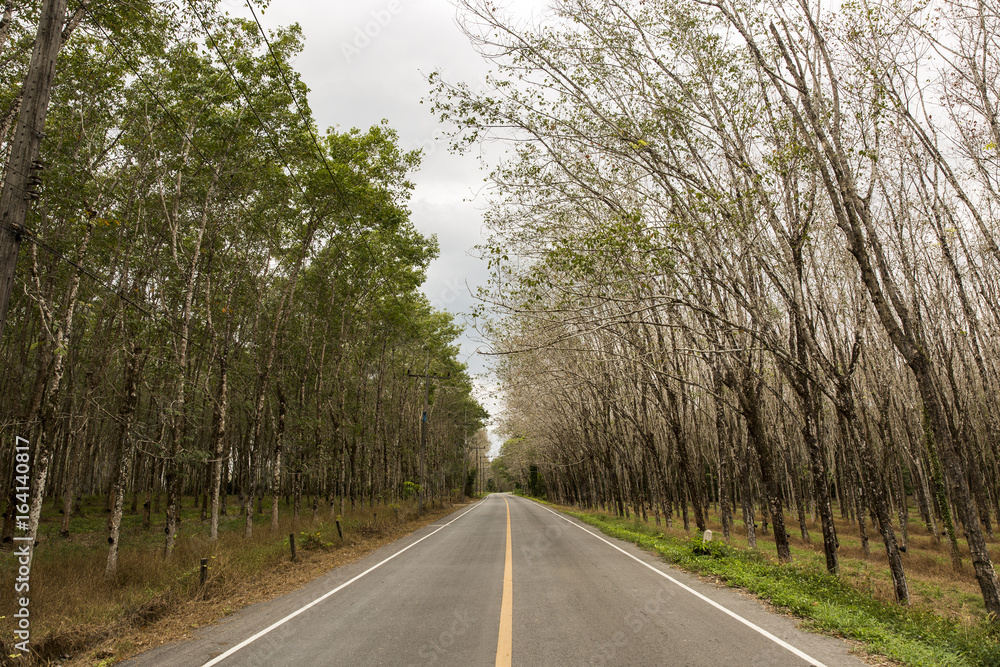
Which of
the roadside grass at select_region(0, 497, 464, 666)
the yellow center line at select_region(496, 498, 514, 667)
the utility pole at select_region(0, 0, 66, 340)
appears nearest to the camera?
the yellow center line at select_region(496, 498, 514, 667)

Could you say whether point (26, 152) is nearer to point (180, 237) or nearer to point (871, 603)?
point (180, 237)

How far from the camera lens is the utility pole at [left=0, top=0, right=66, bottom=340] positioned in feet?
18.1

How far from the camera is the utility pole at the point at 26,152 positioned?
550cm

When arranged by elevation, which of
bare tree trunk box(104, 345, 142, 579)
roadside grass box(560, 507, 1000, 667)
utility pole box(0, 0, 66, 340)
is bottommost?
roadside grass box(560, 507, 1000, 667)

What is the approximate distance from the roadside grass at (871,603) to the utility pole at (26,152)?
34.9 feet

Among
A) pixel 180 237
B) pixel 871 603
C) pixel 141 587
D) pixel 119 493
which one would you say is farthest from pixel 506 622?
pixel 180 237

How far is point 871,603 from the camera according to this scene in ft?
24.8

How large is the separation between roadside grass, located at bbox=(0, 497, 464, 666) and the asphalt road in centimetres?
77

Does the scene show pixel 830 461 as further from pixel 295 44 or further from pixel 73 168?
pixel 73 168

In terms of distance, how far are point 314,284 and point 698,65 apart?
18925mm

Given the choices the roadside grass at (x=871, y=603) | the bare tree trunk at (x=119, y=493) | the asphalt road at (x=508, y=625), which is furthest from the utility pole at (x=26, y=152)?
the roadside grass at (x=871, y=603)

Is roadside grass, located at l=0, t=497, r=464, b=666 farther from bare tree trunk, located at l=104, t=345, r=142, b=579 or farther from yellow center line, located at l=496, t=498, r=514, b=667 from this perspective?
yellow center line, located at l=496, t=498, r=514, b=667

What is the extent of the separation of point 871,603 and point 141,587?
41.2 feet

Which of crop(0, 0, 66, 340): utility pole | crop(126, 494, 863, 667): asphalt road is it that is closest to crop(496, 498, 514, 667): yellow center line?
crop(126, 494, 863, 667): asphalt road
